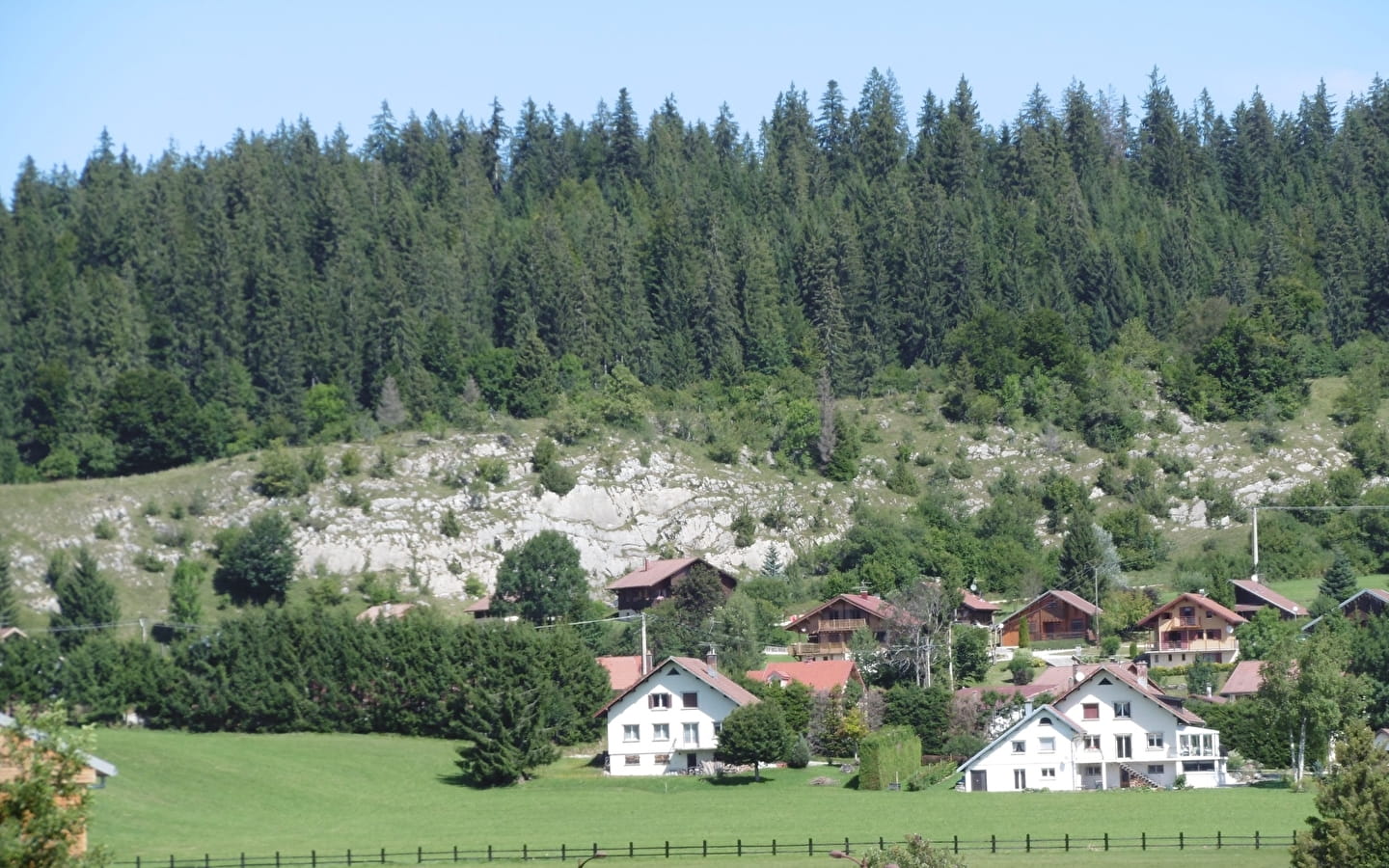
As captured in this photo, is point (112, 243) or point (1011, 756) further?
point (112, 243)

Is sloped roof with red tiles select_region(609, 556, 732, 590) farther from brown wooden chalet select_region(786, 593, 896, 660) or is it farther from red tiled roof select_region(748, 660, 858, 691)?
red tiled roof select_region(748, 660, 858, 691)

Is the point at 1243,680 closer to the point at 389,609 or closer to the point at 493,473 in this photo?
the point at 389,609

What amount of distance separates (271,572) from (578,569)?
1820 cm

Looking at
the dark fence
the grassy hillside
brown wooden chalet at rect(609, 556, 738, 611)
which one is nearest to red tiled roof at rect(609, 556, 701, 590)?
brown wooden chalet at rect(609, 556, 738, 611)

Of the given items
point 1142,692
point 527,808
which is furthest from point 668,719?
point 1142,692

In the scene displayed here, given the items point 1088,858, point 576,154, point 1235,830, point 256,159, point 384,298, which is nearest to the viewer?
point 1088,858

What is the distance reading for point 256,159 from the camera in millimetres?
181125

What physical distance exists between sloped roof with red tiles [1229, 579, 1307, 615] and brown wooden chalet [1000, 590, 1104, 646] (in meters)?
7.63

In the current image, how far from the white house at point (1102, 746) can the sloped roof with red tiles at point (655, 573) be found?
38.0m

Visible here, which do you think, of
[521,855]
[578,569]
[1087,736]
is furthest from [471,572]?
[521,855]

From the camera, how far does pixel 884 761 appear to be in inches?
2926

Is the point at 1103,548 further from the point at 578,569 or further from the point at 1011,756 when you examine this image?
the point at 1011,756

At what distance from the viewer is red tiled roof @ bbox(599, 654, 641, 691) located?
318 feet

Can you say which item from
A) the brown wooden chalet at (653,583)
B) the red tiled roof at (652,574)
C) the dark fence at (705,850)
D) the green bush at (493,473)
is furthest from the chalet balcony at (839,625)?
the dark fence at (705,850)
